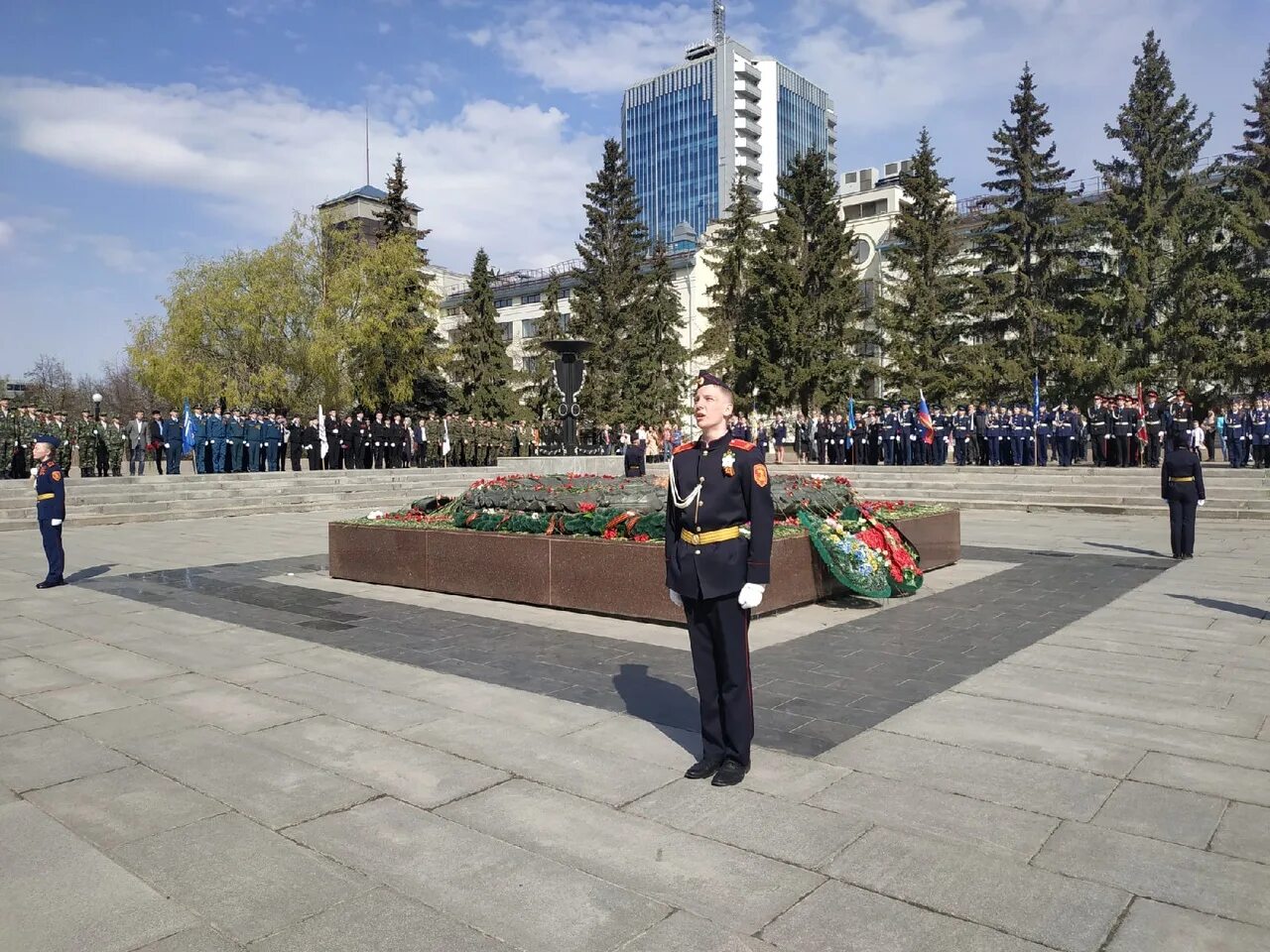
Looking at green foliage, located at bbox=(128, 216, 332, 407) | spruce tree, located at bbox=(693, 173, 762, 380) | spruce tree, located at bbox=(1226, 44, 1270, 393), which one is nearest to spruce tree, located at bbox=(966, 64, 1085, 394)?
spruce tree, located at bbox=(1226, 44, 1270, 393)

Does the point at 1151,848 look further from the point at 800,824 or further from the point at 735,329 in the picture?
the point at 735,329

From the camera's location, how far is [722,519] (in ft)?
14.3

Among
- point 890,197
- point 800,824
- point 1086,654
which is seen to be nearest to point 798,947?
point 800,824

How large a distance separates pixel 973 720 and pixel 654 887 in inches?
104

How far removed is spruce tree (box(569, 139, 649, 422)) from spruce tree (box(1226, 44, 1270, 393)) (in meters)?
24.8

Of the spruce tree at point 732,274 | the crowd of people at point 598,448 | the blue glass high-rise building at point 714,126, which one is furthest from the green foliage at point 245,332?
the blue glass high-rise building at point 714,126

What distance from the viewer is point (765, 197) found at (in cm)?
11875

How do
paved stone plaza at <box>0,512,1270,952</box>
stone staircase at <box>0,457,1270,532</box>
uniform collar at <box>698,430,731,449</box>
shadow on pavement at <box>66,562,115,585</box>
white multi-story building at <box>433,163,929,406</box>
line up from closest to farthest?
paved stone plaza at <box>0,512,1270,952</box>
uniform collar at <box>698,430,731,449</box>
shadow on pavement at <box>66,562,115,585</box>
stone staircase at <box>0,457,1270,532</box>
white multi-story building at <box>433,163,929,406</box>

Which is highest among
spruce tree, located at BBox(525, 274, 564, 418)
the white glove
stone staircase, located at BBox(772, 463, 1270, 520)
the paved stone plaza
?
spruce tree, located at BBox(525, 274, 564, 418)

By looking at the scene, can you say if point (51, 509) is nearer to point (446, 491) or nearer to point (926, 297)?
point (446, 491)

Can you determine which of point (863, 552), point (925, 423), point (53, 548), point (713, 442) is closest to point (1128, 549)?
point (863, 552)

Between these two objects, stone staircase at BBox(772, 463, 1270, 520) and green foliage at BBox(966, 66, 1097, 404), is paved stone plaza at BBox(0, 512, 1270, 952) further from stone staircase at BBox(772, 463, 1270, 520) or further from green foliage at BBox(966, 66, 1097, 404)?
green foliage at BBox(966, 66, 1097, 404)

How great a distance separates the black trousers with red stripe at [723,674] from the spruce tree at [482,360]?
148ft

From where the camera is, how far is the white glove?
416 centimetres
